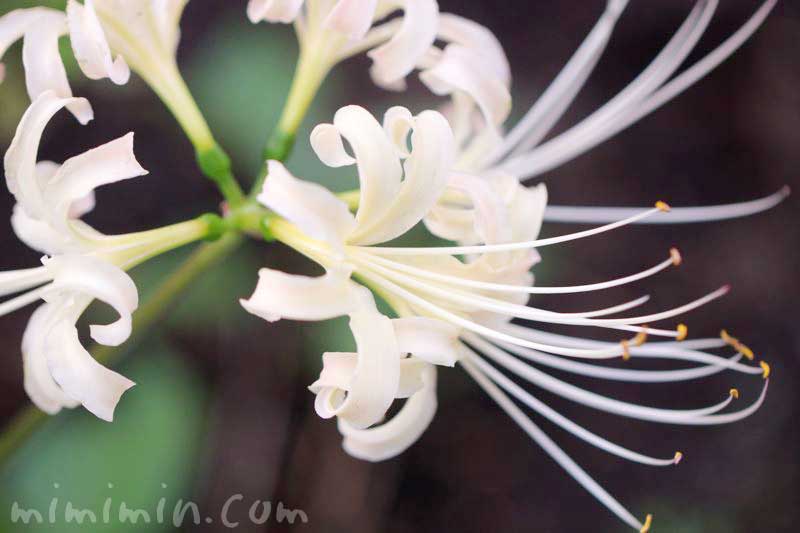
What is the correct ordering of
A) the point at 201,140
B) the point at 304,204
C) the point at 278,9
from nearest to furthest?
the point at 304,204 → the point at 278,9 → the point at 201,140

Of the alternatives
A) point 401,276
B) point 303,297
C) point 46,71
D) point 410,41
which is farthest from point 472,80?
point 46,71

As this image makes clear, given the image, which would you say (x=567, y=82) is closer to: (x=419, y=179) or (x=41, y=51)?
(x=419, y=179)

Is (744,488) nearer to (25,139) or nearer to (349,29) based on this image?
(349,29)

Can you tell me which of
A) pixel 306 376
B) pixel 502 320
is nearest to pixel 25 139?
pixel 502 320

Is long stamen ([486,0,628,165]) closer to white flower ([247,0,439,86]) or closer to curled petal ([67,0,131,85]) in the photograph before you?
white flower ([247,0,439,86])

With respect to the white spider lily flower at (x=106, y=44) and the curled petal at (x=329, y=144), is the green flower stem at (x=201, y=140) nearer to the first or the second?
the white spider lily flower at (x=106, y=44)
